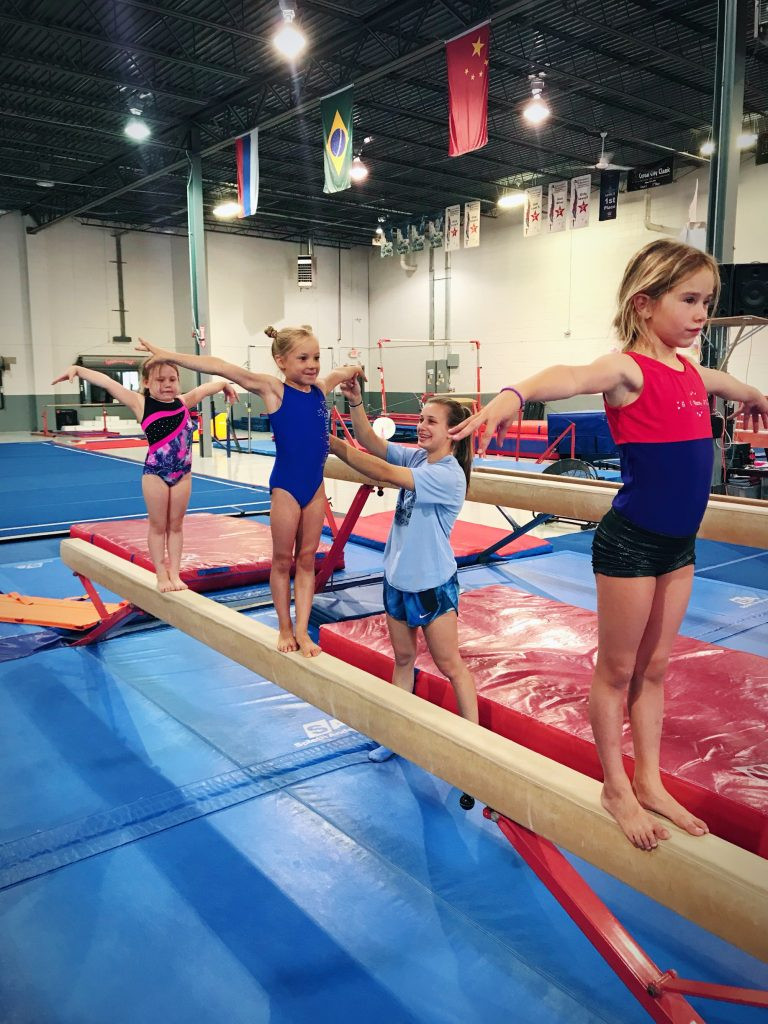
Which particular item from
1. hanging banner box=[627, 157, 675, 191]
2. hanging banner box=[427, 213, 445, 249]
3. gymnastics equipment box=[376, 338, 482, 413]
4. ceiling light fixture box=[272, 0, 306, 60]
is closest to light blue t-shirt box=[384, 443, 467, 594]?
ceiling light fixture box=[272, 0, 306, 60]

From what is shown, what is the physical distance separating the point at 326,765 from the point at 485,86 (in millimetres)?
7554

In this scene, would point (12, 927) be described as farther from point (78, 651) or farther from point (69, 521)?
point (69, 521)

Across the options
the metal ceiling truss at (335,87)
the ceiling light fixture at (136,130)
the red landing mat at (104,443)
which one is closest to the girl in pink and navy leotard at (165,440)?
the metal ceiling truss at (335,87)

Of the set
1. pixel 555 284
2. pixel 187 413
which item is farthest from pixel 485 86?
pixel 555 284

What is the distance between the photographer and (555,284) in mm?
18000

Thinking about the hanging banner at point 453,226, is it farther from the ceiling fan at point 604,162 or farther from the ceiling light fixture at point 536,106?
the ceiling light fixture at point 536,106

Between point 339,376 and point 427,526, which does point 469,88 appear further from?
point 427,526

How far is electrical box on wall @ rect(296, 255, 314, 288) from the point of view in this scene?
21641mm

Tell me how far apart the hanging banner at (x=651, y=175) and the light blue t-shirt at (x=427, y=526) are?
1389cm

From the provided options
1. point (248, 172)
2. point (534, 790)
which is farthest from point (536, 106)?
point (534, 790)

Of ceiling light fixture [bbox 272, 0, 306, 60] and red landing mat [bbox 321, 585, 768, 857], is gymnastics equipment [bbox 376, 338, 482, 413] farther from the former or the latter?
red landing mat [bbox 321, 585, 768, 857]

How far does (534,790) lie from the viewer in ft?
5.49

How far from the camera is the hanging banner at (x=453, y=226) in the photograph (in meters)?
17.9

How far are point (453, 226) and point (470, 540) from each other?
13.5 meters
